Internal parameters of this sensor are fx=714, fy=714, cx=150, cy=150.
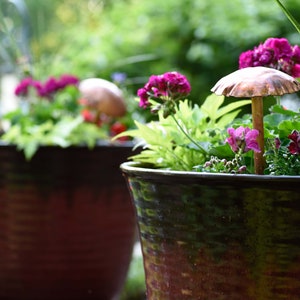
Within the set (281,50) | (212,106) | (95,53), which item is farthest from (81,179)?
(95,53)

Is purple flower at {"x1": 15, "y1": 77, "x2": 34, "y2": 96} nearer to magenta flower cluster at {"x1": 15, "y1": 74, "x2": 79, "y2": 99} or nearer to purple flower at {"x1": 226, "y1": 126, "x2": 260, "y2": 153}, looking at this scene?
magenta flower cluster at {"x1": 15, "y1": 74, "x2": 79, "y2": 99}

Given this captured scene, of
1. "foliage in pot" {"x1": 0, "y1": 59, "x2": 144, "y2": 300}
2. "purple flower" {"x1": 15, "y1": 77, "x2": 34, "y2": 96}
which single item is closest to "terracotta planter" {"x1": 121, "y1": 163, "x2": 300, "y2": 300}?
"foliage in pot" {"x1": 0, "y1": 59, "x2": 144, "y2": 300}

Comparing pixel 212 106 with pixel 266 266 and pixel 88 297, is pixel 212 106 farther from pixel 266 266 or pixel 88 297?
pixel 88 297

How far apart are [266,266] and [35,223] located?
1.52 metres

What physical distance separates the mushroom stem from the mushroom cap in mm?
84

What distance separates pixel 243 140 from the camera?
1.39m

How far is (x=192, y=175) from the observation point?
1370 mm

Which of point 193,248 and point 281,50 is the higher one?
point 281,50

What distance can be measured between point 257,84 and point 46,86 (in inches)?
74.0

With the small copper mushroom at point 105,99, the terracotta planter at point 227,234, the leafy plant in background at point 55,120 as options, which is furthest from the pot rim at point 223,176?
the small copper mushroom at point 105,99

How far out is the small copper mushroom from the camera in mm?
3080

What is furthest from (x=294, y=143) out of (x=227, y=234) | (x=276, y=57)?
(x=276, y=57)

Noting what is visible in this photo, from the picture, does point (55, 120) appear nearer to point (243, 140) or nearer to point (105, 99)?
point (105, 99)

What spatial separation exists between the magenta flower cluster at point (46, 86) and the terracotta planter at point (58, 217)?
468mm
